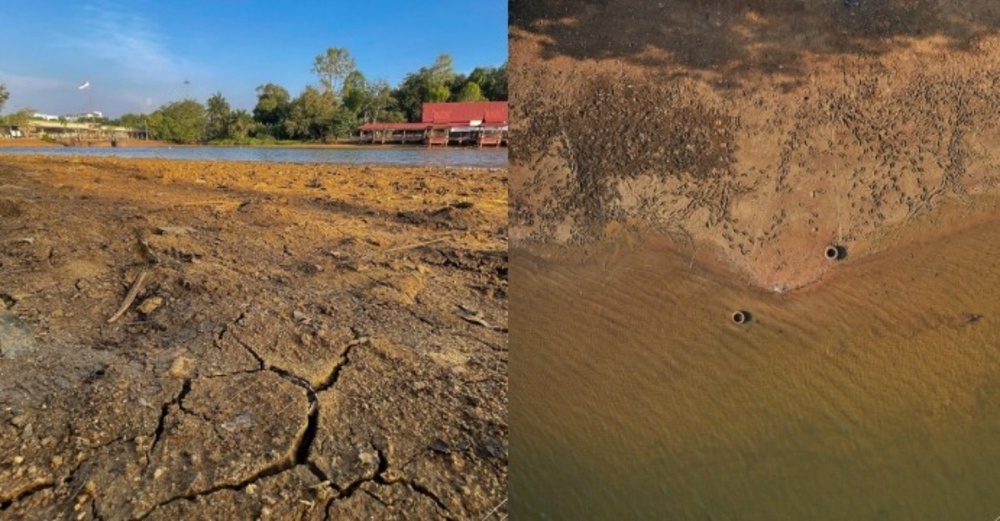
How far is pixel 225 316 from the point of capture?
1813 millimetres

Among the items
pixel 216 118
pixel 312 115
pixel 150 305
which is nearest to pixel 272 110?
pixel 312 115

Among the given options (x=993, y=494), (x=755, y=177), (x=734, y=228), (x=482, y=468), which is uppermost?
(x=755, y=177)

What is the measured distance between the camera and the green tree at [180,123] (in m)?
25.9

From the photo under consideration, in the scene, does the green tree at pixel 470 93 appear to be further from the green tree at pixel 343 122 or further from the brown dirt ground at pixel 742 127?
the brown dirt ground at pixel 742 127

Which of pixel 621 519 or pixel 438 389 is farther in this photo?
pixel 438 389

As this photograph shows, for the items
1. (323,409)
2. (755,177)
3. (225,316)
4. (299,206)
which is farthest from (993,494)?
(299,206)

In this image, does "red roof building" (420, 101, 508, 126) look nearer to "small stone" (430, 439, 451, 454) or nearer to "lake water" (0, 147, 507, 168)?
"lake water" (0, 147, 507, 168)

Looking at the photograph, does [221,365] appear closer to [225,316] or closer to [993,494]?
[225,316]

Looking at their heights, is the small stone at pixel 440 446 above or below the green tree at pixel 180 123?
below

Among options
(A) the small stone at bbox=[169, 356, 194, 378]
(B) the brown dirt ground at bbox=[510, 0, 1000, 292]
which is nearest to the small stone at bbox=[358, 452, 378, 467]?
(A) the small stone at bbox=[169, 356, 194, 378]

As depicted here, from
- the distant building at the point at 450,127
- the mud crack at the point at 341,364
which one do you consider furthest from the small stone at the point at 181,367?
the distant building at the point at 450,127

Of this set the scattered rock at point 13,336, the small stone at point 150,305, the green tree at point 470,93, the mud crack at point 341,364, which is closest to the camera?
the mud crack at point 341,364

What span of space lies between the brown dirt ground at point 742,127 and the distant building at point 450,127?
12176mm

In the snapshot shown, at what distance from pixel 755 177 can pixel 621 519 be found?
1.20m
